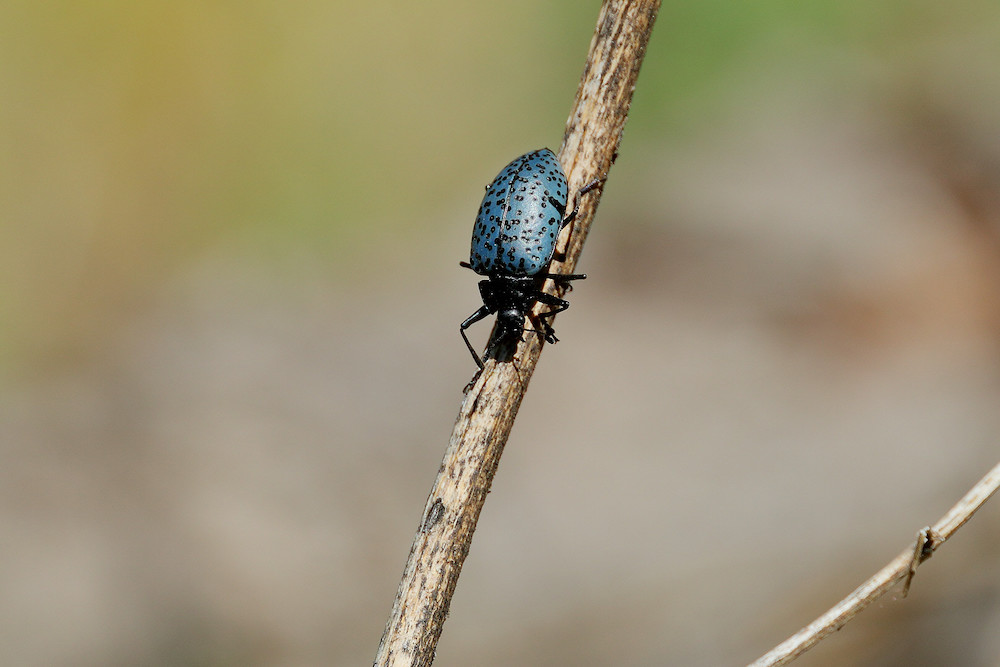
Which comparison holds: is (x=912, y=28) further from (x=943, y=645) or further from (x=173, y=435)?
(x=173, y=435)

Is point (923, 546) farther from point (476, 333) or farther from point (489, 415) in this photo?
point (476, 333)

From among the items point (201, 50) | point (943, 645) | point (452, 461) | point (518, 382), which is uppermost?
point (201, 50)

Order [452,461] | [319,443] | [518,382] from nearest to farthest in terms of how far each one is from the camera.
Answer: [452,461] → [518,382] → [319,443]

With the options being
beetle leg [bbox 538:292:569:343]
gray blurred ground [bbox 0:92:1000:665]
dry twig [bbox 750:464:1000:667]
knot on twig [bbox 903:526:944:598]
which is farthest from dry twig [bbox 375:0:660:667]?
gray blurred ground [bbox 0:92:1000:665]

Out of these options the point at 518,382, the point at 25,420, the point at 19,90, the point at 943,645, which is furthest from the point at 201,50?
the point at 943,645

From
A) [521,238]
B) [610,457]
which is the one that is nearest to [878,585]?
[521,238]

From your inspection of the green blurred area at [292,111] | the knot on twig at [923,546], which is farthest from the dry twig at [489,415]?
the green blurred area at [292,111]

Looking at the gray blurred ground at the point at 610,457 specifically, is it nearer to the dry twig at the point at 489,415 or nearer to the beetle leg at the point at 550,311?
the beetle leg at the point at 550,311
